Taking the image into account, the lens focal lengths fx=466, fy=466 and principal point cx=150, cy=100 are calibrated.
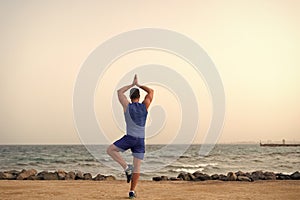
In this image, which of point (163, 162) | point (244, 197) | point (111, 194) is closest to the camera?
point (244, 197)

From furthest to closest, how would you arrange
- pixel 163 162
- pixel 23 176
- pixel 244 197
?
pixel 163 162 < pixel 23 176 < pixel 244 197

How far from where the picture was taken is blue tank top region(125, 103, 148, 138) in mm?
9039

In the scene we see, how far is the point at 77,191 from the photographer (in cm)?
1161

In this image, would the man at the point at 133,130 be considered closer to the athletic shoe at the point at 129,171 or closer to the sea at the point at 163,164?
the athletic shoe at the point at 129,171

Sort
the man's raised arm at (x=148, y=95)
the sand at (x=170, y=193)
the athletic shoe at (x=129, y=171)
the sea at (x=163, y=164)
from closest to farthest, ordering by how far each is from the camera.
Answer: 1. the athletic shoe at (x=129, y=171)
2. the man's raised arm at (x=148, y=95)
3. the sand at (x=170, y=193)
4. the sea at (x=163, y=164)

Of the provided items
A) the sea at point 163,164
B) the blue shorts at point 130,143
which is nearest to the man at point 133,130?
the blue shorts at point 130,143

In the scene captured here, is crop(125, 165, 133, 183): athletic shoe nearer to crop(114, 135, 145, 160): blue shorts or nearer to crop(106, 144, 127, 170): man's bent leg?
crop(106, 144, 127, 170): man's bent leg

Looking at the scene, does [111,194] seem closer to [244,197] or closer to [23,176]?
[244,197]

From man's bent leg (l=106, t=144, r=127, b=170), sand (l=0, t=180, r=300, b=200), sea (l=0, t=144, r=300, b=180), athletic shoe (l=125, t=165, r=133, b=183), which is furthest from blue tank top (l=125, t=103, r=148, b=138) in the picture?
sea (l=0, t=144, r=300, b=180)

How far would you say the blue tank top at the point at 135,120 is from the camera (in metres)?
9.04

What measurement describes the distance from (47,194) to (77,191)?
3.40 feet

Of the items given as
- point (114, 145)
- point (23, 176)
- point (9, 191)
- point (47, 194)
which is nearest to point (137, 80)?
point (114, 145)

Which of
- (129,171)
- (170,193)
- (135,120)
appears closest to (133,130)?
(135,120)

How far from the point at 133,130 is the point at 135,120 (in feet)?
0.66
